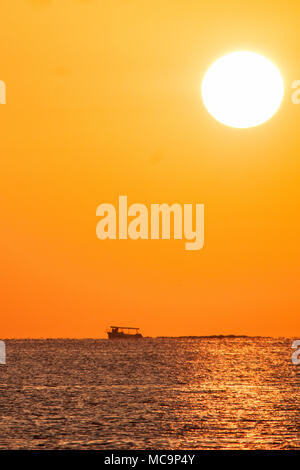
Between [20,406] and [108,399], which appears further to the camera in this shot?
[108,399]

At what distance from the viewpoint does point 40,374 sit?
177 meters

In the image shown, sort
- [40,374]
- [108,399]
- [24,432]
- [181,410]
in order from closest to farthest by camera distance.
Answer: [24,432]
[181,410]
[108,399]
[40,374]

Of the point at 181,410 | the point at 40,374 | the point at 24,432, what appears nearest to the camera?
the point at 24,432

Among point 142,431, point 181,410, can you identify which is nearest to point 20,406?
point 181,410

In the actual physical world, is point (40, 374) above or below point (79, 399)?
above

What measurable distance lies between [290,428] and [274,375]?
101m
